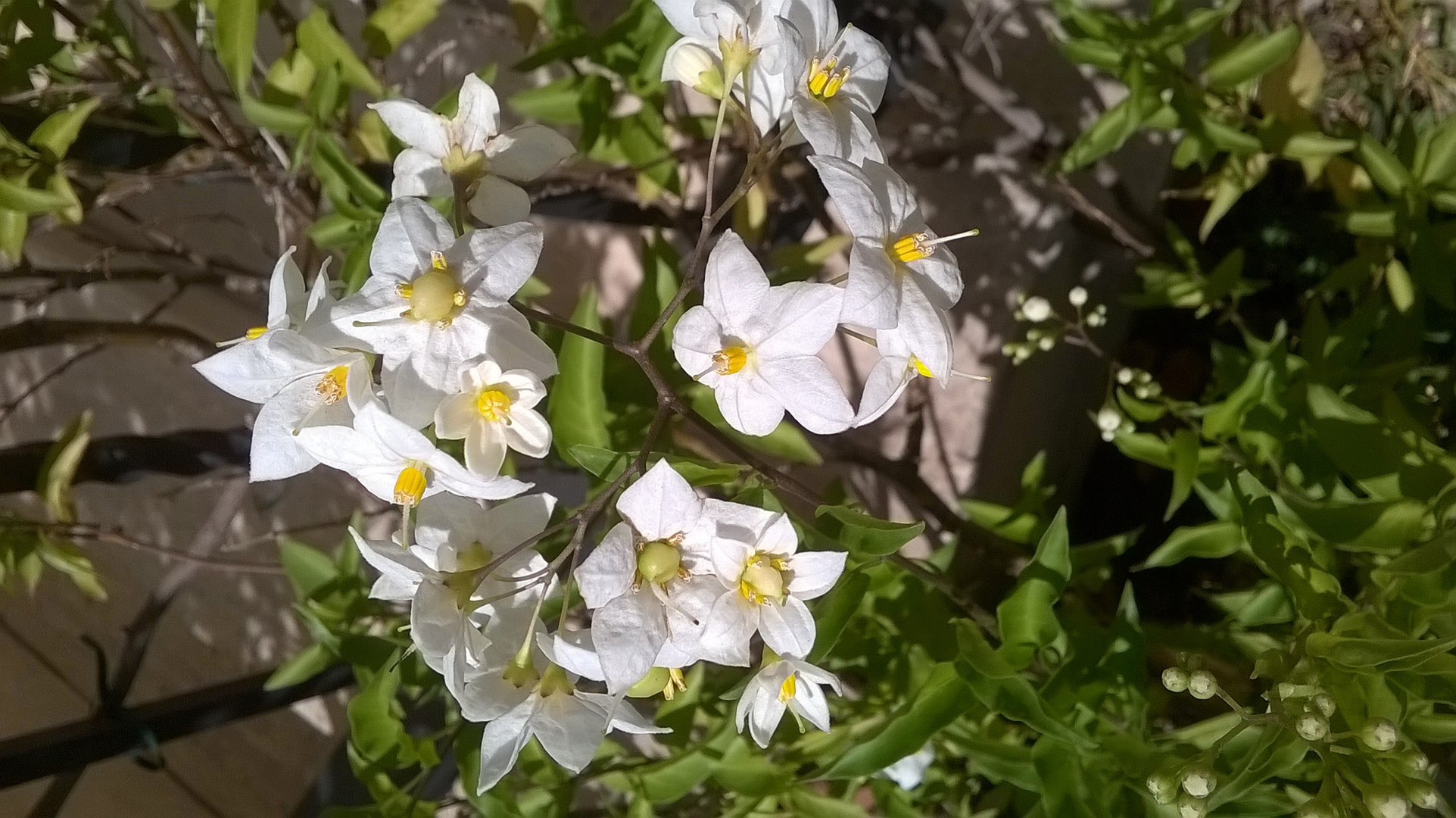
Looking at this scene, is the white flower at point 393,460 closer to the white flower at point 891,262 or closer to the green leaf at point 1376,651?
the white flower at point 891,262

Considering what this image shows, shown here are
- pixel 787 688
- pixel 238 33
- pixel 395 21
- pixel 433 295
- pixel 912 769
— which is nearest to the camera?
pixel 433 295

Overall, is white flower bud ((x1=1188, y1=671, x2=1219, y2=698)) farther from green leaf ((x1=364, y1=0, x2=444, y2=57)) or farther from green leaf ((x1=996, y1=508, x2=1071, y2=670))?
green leaf ((x1=364, y1=0, x2=444, y2=57))

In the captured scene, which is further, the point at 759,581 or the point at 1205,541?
the point at 1205,541

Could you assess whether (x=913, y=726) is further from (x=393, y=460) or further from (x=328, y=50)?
(x=328, y=50)

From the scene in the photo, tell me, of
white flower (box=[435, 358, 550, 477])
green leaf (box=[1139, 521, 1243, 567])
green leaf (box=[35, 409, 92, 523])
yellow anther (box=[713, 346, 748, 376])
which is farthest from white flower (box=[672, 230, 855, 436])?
green leaf (box=[35, 409, 92, 523])

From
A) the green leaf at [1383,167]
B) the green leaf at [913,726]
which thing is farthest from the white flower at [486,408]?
the green leaf at [1383,167]

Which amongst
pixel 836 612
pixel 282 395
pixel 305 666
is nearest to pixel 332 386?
pixel 282 395
